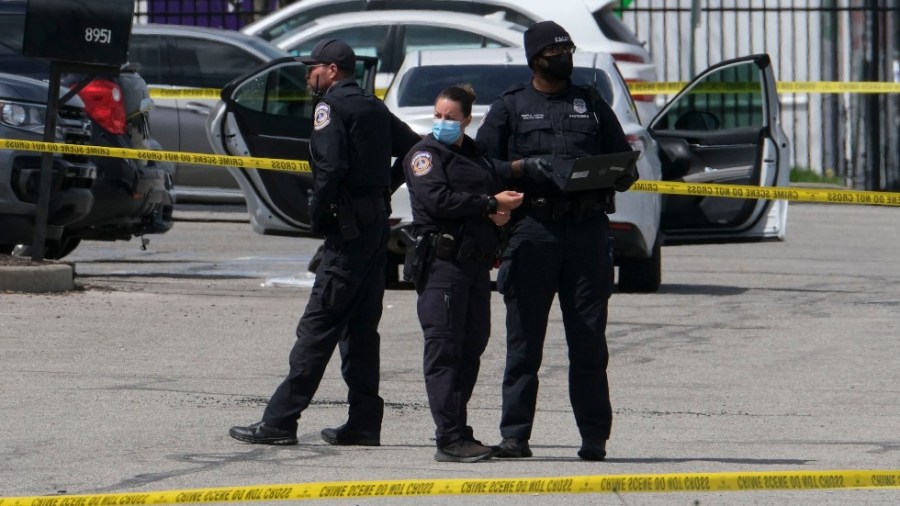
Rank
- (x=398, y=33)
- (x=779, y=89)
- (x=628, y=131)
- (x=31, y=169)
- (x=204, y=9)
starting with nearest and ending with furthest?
1. (x=31, y=169)
2. (x=628, y=131)
3. (x=779, y=89)
4. (x=398, y=33)
5. (x=204, y=9)

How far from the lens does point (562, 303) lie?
7.01m

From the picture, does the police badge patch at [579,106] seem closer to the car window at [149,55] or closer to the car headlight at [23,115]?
the car headlight at [23,115]

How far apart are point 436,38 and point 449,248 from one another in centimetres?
1127

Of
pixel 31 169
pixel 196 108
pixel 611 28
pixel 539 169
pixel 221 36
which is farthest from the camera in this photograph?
pixel 611 28

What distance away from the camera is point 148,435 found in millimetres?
7223

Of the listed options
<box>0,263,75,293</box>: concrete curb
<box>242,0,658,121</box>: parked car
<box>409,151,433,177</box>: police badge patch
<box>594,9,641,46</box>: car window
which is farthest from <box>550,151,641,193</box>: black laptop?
<box>594,9,641,46</box>: car window

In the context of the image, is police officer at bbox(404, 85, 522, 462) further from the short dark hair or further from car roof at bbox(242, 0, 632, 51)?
car roof at bbox(242, 0, 632, 51)

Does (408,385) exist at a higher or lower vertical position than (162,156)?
lower

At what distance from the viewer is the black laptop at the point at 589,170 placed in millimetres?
6734

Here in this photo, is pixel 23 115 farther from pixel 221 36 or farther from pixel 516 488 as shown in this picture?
pixel 516 488

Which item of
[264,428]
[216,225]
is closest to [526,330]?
[264,428]

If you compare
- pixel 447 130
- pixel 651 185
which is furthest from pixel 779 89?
pixel 447 130

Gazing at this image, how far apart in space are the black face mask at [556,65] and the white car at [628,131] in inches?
193

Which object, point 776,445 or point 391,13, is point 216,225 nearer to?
point 391,13
